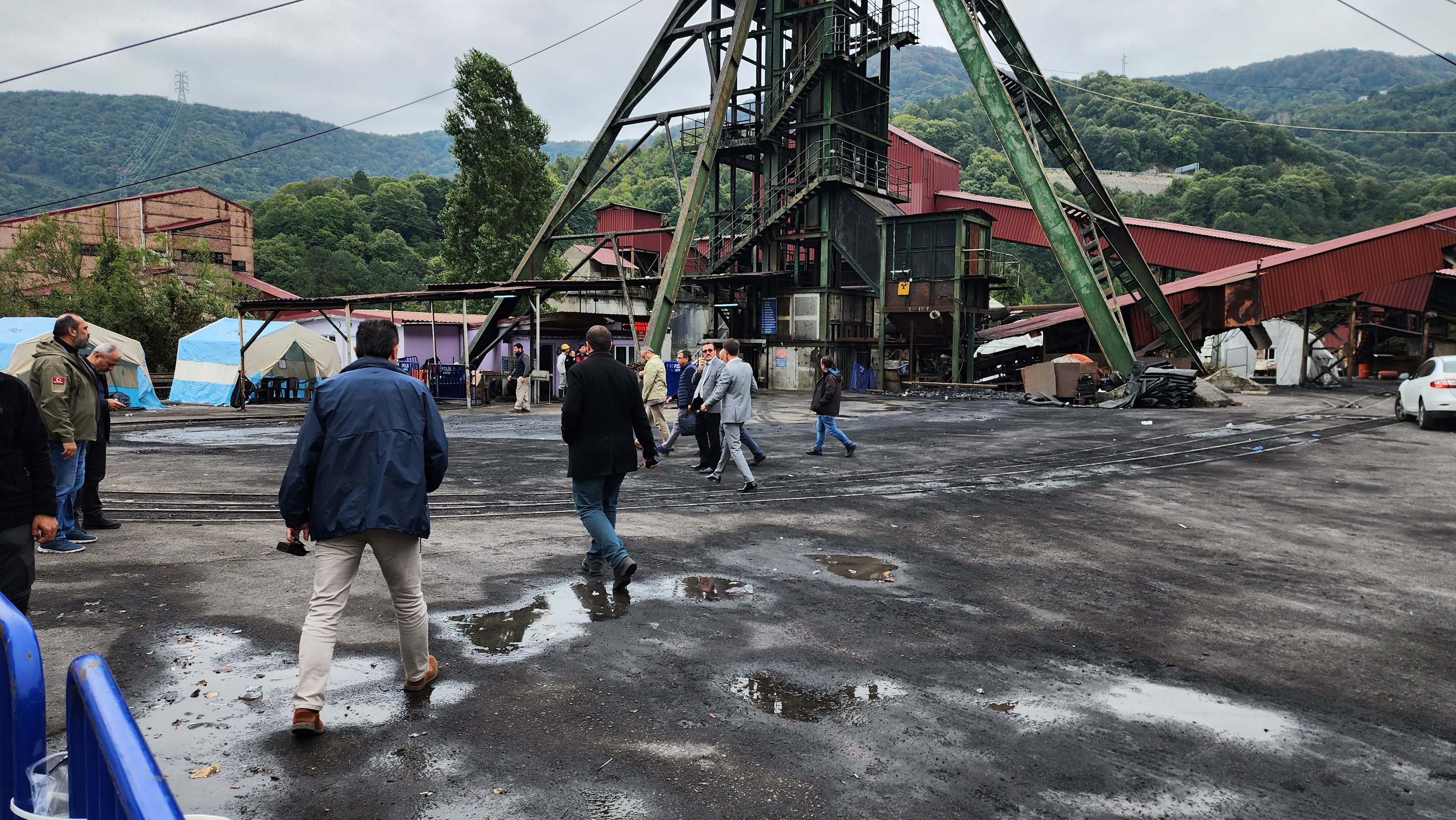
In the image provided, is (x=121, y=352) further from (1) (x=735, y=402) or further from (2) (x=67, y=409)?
(1) (x=735, y=402)

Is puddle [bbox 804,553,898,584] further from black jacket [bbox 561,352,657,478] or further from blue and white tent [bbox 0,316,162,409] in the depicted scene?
blue and white tent [bbox 0,316,162,409]

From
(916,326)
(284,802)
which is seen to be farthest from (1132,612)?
(916,326)

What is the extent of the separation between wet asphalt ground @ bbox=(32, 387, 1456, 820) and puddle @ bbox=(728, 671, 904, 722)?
0.03 meters

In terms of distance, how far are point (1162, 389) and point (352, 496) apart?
22.8 metres

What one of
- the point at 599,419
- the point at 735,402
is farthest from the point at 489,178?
the point at 599,419

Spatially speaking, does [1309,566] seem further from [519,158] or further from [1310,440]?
[519,158]

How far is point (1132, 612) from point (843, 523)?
329 cm

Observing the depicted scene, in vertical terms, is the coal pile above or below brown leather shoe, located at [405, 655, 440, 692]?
above

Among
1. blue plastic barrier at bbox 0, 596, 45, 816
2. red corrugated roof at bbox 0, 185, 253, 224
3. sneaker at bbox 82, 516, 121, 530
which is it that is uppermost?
red corrugated roof at bbox 0, 185, 253, 224

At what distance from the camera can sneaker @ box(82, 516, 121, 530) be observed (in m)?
7.84

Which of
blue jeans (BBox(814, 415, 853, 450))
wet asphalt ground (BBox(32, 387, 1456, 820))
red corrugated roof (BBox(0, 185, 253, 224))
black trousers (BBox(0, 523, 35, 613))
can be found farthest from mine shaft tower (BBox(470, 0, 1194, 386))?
red corrugated roof (BBox(0, 185, 253, 224))

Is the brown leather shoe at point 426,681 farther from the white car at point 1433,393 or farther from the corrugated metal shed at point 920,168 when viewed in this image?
the corrugated metal shed at point 920,168

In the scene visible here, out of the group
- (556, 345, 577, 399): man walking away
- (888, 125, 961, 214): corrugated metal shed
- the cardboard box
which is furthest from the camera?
(888, 125, 961, 214): corrugated metal shed

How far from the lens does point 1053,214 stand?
23703 mm
